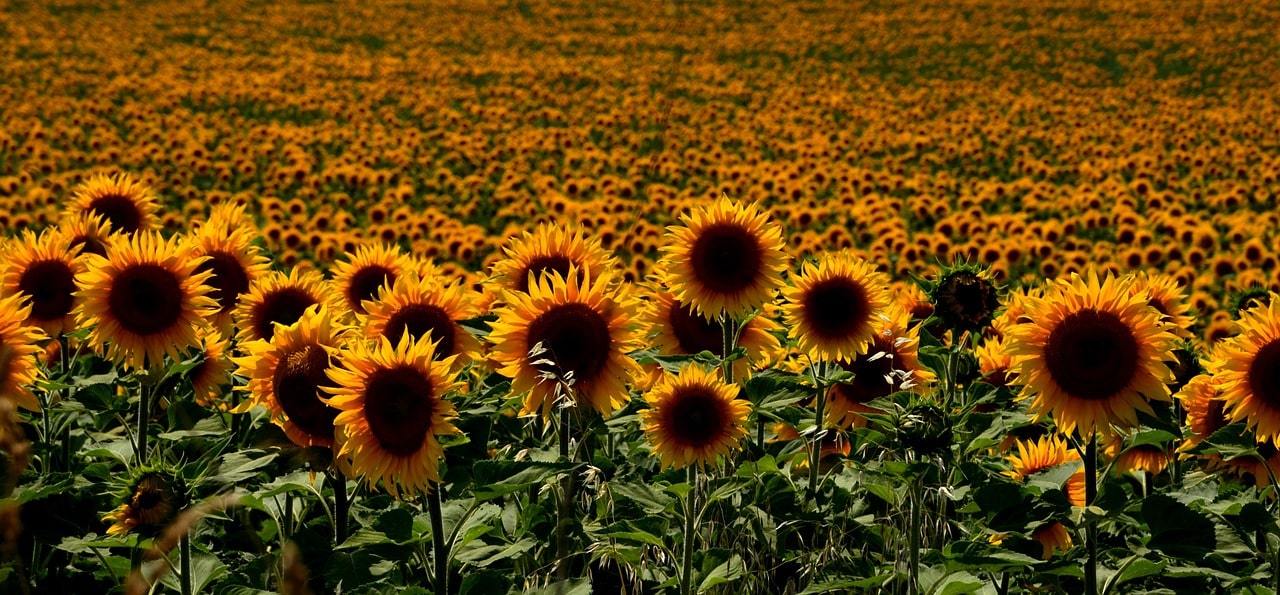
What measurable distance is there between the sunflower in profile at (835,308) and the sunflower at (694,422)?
546 mm

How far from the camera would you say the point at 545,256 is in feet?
13.2

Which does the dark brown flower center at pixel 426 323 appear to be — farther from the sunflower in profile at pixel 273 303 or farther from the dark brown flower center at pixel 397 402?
the dark brown flower center at pixel 397 402

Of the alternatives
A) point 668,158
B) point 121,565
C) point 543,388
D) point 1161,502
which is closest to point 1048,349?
point 1161,502

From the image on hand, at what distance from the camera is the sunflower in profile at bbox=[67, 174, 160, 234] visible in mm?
5188

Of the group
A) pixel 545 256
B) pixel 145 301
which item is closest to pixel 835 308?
pixel 545 256

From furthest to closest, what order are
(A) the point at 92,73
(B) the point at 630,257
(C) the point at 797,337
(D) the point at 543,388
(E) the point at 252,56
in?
(E) the point at 252,56 < (A) the point at 92,73 < (B) the point at 630,257 < (C) the point at 797,337 < (D) the point at 543,388

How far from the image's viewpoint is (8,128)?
1575cm

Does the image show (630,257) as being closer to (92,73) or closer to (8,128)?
(8,128)

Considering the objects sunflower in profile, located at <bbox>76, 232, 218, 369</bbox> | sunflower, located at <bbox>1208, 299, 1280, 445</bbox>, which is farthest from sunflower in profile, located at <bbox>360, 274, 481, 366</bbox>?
sunflower, located at <bbox>1208, 299, 1280, 445</bbox>

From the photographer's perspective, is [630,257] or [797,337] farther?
[630,257]

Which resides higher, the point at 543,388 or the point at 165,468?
the point at 543,388

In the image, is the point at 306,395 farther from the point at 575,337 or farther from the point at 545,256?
the point at 545,256

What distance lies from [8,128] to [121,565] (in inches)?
565

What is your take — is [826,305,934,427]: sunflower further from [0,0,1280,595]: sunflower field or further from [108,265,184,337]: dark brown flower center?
[108,265,184,337]: dark brown flower center
